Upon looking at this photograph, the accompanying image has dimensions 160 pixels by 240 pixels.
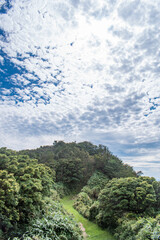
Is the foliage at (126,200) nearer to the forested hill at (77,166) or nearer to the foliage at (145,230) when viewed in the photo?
the foliage at (145,230)

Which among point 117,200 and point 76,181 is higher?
point 76,181

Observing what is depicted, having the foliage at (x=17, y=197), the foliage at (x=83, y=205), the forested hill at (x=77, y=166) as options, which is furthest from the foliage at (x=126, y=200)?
the forested hill at (x=77, y=166)

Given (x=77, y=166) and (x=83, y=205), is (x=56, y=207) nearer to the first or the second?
(x=83, y=205)

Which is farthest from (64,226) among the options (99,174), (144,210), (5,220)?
(99,174)

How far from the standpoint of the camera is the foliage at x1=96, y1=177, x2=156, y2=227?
993cm

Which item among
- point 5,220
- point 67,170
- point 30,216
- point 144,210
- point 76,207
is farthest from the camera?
point 67,170

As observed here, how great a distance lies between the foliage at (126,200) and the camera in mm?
9930

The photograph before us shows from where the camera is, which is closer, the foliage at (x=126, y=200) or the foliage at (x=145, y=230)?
the foliage at (x=145, y=230)

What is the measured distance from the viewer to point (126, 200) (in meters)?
10.0

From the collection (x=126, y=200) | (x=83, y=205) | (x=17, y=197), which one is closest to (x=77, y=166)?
(x=83, y=205)

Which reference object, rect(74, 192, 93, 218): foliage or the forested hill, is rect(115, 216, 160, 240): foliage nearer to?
rect(74, 192, 93, 218): foliage

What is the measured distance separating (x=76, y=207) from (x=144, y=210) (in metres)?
8.42

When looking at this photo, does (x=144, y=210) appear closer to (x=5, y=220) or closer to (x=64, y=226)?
(x=64, y=226)

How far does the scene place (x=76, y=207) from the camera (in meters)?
16.2
